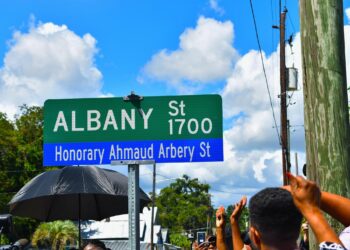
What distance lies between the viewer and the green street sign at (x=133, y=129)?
556 cm

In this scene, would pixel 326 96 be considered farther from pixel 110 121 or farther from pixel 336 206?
pixel 110 121

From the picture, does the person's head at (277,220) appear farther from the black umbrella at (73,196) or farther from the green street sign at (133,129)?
the black umbrella at (73,196)

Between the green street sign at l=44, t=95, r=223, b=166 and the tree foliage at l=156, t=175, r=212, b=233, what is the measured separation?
325 ft

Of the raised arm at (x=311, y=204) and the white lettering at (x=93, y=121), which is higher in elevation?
the white lettering at (x=93, y=121)

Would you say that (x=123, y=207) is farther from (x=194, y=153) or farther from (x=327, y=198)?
(x=327, y=198)

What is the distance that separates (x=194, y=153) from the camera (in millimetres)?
5551

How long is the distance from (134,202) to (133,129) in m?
0.64

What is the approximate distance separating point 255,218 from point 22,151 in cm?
5004

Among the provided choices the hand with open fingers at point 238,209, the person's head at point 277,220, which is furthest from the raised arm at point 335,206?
the hand with open fingers at point 238,209

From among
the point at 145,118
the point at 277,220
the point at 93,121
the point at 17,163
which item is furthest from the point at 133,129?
the point at 17,163

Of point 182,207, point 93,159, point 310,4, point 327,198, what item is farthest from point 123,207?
point 182,207

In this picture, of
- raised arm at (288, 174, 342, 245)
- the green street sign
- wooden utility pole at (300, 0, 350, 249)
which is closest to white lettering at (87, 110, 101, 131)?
the green street sign

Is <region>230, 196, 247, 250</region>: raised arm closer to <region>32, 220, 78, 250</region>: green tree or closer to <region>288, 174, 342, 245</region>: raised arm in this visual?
<region>288, 174, 342, 245</region>: raised arm

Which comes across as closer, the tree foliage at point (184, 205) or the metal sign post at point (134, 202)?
the metal sign post at point (134, 202)
